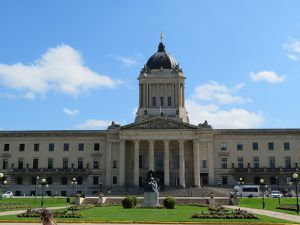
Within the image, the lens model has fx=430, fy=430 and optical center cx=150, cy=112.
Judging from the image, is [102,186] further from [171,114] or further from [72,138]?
[171,114]

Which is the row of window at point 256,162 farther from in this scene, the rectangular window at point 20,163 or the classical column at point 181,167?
the rectangular window at point 20,163

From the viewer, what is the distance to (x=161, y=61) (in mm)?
114375

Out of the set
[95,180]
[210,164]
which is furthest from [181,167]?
[95,180]

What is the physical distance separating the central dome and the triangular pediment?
22.9 meters

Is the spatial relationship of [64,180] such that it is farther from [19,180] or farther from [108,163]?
[108,163]

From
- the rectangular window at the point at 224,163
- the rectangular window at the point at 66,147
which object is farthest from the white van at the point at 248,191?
the rectangular window at the point at 66,147

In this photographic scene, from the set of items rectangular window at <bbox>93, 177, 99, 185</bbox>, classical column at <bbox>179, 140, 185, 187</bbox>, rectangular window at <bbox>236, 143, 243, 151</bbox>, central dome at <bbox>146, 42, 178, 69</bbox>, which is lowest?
rectangular window at <bbox>93, 177, 99, 185</bbox>

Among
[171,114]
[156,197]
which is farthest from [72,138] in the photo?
[156,197]

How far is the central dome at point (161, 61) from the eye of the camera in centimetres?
11331

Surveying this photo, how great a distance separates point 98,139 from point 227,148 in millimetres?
29163

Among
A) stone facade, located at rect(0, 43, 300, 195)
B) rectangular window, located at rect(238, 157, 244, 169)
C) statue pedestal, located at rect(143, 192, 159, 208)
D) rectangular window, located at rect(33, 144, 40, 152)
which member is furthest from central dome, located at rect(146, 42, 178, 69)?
statue pedestal, located at rect(143, 192, 159, 208)

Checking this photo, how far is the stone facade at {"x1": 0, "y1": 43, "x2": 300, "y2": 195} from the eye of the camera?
92.9 meters

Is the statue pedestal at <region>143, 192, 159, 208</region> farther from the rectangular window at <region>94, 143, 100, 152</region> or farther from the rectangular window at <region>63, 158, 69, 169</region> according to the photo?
the rectangular window at <region>63, 158, 69, 169</region>

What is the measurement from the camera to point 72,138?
9875 centimetres
